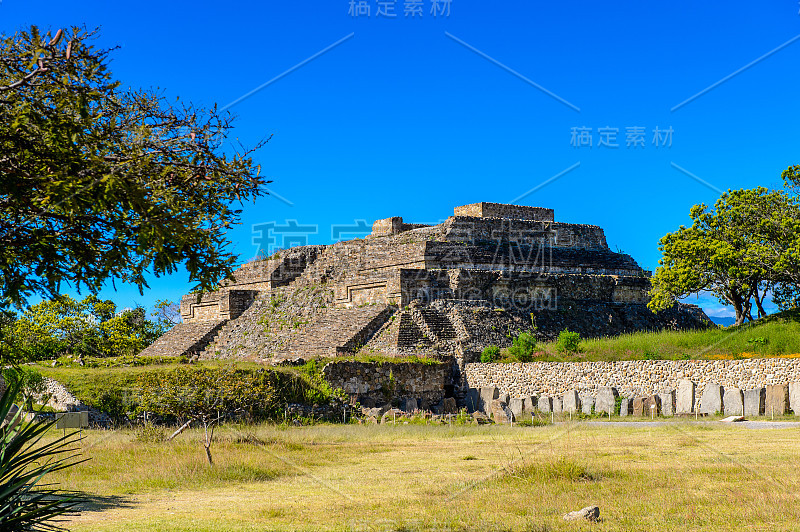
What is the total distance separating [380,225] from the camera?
38062 millimetres

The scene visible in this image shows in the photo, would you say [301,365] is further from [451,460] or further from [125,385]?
[451,460]

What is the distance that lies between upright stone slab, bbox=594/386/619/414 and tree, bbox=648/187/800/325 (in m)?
7.12

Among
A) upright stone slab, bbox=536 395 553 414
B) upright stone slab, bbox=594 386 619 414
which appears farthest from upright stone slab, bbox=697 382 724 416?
upright stone slab, bbox=536 395 553 414

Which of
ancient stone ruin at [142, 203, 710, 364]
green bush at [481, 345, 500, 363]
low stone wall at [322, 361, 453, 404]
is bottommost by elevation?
low stone wall at [322, 361, 453, 404]

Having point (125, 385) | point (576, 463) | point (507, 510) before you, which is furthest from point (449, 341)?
point (507, 510)

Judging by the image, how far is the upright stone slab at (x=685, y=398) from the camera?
21844 mm

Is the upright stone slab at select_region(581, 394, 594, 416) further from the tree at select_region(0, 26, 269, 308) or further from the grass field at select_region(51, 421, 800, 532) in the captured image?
the tree at select_region(0, 26, 269, 308)

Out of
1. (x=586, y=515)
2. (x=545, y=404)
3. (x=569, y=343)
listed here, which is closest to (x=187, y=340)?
(x=569, y=343)

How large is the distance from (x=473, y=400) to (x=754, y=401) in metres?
9.13

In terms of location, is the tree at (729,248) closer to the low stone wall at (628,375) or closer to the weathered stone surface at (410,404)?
the low stone wall at (628,375)

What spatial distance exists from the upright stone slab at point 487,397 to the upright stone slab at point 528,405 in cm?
160

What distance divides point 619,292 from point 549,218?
4.90 meters

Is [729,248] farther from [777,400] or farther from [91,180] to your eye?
[91,180]

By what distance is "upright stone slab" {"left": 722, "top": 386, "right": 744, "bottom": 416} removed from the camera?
20.7 m
